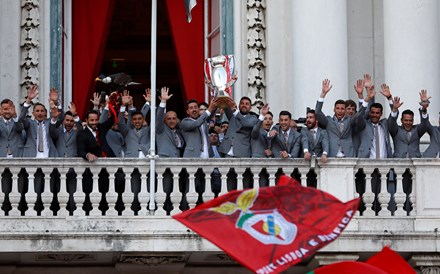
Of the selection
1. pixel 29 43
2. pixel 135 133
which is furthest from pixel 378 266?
pixel 29 43

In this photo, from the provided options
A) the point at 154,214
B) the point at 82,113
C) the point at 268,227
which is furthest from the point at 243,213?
the point at 82,113

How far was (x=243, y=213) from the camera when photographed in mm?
28922

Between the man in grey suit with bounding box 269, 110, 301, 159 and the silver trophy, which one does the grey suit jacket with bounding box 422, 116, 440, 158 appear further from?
the silver trophy

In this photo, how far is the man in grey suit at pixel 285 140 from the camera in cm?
3328

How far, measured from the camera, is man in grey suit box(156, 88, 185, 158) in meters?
33.2

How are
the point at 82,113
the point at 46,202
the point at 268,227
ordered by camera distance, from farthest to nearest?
the point at 82,113, the point at 46,202, the point at 268,227

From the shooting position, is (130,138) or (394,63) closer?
(130,138)

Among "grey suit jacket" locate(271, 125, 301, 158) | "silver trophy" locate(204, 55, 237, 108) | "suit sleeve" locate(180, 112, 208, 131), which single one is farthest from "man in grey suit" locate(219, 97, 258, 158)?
"silver trophy" locate(204, 55, 237, 108)

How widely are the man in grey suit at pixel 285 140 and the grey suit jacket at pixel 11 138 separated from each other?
369 centimetres

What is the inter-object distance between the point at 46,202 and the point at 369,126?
16.2ft

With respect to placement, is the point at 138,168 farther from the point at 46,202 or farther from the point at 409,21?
the point at 409,21

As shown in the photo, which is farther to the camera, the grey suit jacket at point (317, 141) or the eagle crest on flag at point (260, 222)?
the grey suit jacket at point (317, 141)

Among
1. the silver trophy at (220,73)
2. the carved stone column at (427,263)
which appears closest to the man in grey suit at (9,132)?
the silver trophy at (220,73)

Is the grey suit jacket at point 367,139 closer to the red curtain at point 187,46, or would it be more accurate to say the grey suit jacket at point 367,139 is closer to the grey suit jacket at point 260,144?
the grey suit jacket at point 260,144
